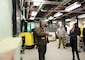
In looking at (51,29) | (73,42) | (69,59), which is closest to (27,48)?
(69,59)

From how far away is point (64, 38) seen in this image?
10977 millimetres

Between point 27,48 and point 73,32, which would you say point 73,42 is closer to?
point 73,32

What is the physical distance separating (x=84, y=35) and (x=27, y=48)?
402cm

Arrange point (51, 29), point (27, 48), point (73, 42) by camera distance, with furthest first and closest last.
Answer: point (51, 29)
point (27, 48)
point (73, 42)

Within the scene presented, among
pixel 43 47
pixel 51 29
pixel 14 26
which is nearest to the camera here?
pixel 14 26

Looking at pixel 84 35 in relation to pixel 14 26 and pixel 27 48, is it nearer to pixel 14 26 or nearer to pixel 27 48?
pixel 27 48

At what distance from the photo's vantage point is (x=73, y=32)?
579 cm

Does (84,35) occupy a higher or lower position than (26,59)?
higher

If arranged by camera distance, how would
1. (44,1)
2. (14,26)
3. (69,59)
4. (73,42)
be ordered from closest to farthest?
(14,26) → (73,42) → (69,59) → (44,1)

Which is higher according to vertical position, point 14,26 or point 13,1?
point 13,1

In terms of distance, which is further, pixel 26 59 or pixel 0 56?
pixel 26 59

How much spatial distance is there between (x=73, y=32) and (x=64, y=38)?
523cm

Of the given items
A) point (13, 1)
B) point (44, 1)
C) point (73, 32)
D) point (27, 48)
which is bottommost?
point (27, 48)

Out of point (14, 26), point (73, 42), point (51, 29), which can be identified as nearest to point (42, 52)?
point (73, 42)
